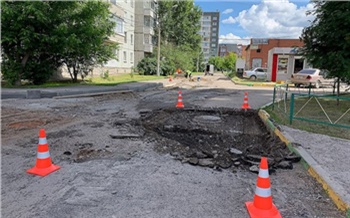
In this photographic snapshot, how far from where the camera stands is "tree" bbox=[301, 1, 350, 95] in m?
10.1

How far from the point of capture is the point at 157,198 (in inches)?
138

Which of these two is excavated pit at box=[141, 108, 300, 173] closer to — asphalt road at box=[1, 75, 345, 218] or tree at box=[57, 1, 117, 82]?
asphalt road at box=[1, 75, 345, 218]

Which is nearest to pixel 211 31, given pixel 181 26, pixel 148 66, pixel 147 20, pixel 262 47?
pixel 181 26

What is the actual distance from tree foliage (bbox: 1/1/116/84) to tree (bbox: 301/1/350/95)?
42.0 feet

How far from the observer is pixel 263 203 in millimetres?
3184

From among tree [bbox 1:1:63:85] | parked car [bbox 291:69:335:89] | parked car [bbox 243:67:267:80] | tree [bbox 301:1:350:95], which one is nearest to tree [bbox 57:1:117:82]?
tree [bbox 1:1:63:85]

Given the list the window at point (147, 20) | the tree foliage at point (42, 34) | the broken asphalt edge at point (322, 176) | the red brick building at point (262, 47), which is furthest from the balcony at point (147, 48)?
the broken asphalt edge at point (322, 176)

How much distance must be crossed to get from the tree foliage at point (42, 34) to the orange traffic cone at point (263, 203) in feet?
50.4

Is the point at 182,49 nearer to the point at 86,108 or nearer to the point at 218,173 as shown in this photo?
the point at 86,108

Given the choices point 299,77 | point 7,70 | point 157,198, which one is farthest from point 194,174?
point 299,77

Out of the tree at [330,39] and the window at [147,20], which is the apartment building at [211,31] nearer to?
the window at [147,20]

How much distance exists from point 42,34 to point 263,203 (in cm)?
1638

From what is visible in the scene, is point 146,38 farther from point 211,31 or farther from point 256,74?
point 211,31

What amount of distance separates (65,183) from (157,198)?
143 centimetres
